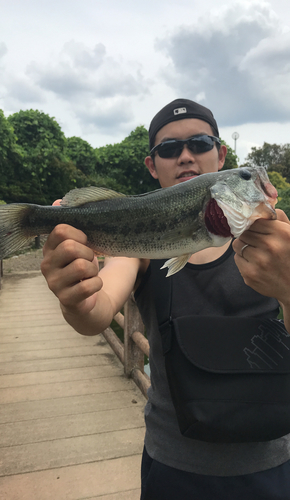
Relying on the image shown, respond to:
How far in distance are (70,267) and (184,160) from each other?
1173 millimetres

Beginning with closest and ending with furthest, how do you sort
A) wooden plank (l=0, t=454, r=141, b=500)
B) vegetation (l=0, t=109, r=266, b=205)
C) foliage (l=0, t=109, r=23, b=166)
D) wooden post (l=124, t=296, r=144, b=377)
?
1. wooden plank (l=0, t=454, r=141, b=500)
2. wooden post (l=124, t=296, r=144, b=377)
3. foliage (l=0, t=109, r=23, b=166)
4. vegetation (l=0, t=109, r=266, b=205)

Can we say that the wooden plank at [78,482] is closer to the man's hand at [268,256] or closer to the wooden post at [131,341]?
the wooden post at [131,341]

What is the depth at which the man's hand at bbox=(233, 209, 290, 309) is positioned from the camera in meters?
1.49

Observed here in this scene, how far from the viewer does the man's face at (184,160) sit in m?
2.31

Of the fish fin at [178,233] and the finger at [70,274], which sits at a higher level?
the fish fin at [178,233]

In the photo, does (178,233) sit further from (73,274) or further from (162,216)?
(73,274)

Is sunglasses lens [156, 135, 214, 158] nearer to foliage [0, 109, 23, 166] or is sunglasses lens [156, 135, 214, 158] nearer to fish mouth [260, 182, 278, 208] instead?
fish mouth [260, 182, 278, 208]

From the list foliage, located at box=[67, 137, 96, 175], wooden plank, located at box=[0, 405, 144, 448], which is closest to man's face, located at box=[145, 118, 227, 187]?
wooden plank, located at box=[0, 405, 144, 448]

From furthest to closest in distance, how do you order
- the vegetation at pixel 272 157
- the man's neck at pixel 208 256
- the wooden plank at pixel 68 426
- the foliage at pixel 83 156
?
the vegetation at pixel 272 157 → the foliage at pixel 83 156 → the wooden plank at pixel 68 426 → the man's neck at pixel 208 256

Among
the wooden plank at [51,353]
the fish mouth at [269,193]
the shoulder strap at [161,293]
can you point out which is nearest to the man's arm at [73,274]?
the shoulder strap at [161,293]

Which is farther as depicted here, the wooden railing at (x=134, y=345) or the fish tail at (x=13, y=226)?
the wooden railing at (x=134, y=345)

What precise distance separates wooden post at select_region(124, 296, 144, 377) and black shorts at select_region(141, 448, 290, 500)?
3.07m

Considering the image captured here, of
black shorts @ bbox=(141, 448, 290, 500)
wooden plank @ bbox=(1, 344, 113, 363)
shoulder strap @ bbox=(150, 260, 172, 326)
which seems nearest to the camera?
black shorts @ bbox=(141, 448, 290, 500)

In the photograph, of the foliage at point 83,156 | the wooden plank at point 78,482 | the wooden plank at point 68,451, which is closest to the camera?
the wooden plank at point 78,482
